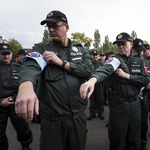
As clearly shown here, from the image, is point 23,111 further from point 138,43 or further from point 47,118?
point 138,43

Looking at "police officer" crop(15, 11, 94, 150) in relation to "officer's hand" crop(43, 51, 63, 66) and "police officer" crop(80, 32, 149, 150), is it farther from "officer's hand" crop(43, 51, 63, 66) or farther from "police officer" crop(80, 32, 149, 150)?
"police officer" crop(80, 32, 149, 150)

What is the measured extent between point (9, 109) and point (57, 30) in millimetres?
2143

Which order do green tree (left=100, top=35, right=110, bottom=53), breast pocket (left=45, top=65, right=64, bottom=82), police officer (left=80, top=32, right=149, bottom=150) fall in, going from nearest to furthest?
1. breast pocket (left=45, top=65, right=64, bottom=82)
2. police officer (left=80, top=32, right=149, bottom=150)
3. green tree (left=100, top=35, right=110, bottom=53)

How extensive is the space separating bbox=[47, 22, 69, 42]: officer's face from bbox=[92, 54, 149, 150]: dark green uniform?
1207 millimetres

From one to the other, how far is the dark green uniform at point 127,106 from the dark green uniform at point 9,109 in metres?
2.04

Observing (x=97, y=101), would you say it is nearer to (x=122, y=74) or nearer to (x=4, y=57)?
(x=122, y=74)

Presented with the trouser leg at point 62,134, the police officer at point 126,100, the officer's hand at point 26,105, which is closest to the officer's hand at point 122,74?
the police officer at point 126,100

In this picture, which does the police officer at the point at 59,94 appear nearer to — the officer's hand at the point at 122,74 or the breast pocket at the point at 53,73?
the breast pocket at the point at 53,73

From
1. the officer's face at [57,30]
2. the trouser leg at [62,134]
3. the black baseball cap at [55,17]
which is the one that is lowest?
the trouser leg at [62,134]

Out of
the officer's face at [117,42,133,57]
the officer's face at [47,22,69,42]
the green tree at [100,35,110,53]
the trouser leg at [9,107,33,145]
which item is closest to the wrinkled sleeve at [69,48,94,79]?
the officer's face at [47,22,69,42]

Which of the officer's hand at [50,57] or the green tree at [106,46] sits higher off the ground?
the green tree at [106,46]

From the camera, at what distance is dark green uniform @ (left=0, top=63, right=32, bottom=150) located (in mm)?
2383

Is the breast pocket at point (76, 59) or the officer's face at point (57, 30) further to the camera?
the breast pocket at point (76, 59)

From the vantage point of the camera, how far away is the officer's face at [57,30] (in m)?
1.44
